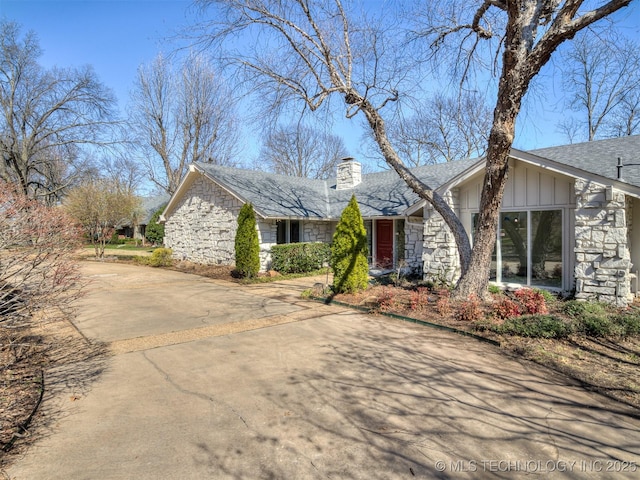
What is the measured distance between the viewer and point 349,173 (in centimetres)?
1888

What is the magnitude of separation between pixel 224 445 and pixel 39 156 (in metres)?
32.6

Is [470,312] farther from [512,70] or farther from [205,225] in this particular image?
[205,225]

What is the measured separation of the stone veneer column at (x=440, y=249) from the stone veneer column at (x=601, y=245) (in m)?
3.08

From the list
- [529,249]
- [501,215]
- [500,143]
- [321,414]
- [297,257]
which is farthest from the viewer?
[297,257]

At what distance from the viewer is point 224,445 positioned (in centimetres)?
321

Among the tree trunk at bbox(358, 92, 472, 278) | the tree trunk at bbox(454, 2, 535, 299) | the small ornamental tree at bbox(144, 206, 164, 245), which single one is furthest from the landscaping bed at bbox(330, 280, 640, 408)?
the small ornamental tree at bbox(144, 206, 164, 245)

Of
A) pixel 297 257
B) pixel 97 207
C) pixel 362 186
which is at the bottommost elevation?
pixel 297 257

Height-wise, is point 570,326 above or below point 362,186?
below

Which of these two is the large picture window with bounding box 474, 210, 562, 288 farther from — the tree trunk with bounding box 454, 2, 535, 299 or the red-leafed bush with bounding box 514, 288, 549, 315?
the red-leafed bush with bounding box 514, 288, 549, 315

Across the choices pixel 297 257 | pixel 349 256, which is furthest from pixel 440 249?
pixel 297 257

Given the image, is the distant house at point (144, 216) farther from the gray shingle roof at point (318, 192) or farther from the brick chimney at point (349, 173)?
the brick chimney at point (349, 173)

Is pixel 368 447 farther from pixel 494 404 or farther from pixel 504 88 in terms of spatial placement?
pixel 504 88

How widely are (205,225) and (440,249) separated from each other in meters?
10.6

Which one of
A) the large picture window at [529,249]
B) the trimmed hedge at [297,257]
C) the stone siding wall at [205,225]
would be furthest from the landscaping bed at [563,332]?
the stone siding wall at [205,225]
